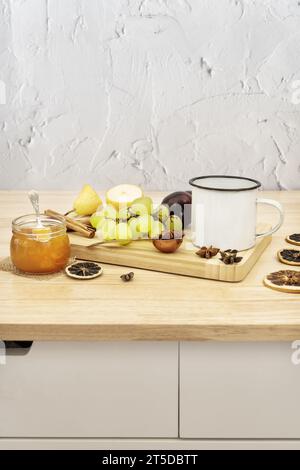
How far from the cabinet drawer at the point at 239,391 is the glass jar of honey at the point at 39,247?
304 mm

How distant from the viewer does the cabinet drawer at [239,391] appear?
3.53 ft

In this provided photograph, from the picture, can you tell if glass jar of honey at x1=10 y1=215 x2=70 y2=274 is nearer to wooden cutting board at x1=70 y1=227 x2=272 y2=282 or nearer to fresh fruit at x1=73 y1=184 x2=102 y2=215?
wooden cutting board at x1=70 y1=227 x2=272 y2=282

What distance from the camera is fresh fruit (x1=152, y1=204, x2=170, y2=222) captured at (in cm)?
139

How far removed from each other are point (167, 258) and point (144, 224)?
0.34 feet

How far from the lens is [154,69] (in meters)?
1.86

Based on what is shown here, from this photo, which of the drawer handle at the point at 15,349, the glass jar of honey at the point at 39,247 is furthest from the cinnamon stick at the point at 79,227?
the drawer handle at the point at 15,349

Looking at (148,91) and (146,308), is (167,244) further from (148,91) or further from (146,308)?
(148,91)

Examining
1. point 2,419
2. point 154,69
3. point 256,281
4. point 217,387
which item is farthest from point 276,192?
point 2,419

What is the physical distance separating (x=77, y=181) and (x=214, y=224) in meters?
0.75

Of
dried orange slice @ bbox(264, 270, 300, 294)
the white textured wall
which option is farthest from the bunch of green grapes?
the white textured wall

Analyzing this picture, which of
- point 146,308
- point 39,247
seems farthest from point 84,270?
point 146,308

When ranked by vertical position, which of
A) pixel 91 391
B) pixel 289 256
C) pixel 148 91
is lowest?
pixel 91 391

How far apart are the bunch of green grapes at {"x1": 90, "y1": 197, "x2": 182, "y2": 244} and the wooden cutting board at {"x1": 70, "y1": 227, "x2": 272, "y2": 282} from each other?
0.07 feet

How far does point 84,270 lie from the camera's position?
1244 millimetres
